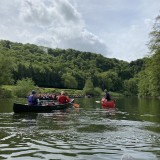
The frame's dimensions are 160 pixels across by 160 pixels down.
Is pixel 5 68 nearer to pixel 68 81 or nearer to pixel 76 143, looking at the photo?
pixel 76 143

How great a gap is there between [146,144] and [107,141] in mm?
1829

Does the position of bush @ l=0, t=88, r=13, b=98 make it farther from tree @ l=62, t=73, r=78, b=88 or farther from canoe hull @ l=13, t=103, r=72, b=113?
tree @ l=62, t=73, r=78, b=88

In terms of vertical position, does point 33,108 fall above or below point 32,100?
below

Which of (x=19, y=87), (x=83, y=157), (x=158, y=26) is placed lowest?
(x=83, y=157)

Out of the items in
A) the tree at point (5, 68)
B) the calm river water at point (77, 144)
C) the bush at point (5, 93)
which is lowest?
the calm river water at point (77, 144)

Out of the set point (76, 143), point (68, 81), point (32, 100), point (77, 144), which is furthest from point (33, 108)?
point (68, 81)

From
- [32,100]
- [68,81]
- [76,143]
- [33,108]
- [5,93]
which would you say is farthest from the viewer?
[68,81]

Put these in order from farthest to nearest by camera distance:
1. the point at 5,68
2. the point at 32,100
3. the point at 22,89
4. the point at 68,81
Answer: the point at 68,81 → the point at 22,89 → the point at 5,68 → the point at 32,100

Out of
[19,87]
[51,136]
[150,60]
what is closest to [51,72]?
[19,87]

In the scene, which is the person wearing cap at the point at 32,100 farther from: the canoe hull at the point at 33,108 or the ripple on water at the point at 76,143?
the ripple on water at the point at 76,143

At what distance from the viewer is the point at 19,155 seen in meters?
12.6

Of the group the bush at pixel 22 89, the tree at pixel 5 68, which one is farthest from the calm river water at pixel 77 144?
the bush at pixel 22 89

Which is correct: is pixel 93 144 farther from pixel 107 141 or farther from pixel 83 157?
pixel 83 157

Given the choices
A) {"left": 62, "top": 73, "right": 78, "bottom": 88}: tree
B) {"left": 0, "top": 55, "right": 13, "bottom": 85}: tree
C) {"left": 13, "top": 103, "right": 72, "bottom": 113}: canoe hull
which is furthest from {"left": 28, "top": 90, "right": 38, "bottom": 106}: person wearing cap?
{"left": 62, "top": 73, "right": 78, "bottom": 88}: tree
